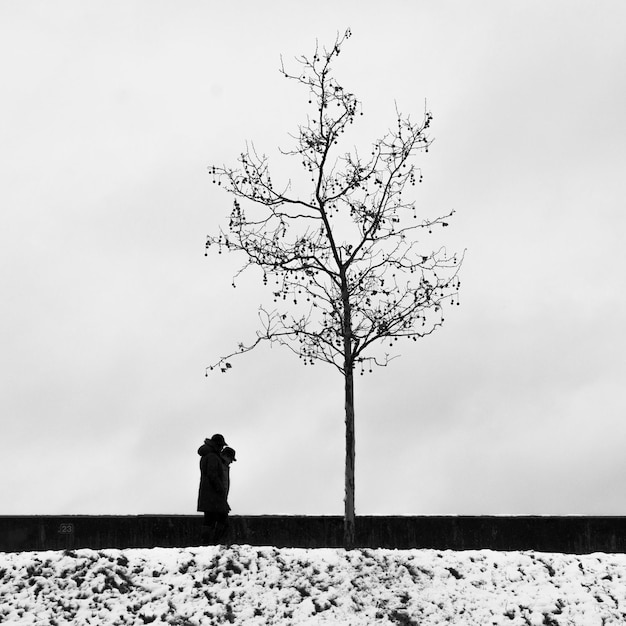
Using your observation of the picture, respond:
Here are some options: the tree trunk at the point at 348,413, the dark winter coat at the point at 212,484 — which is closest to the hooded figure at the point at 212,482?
the dark winter coat at the point at 212,484

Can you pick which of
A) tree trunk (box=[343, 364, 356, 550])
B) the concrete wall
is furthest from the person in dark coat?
tree trunk (box=[343, 364, 356, 550])

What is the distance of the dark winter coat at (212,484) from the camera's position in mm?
19156

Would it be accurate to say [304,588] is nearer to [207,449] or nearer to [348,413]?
[207,449]

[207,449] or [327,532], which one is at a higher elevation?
[207,449]

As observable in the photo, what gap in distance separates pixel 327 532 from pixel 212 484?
11.0ft

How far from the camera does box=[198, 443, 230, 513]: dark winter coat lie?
19156mm

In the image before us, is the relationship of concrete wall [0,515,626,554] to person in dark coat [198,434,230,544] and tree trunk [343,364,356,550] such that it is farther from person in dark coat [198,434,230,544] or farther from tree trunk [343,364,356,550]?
person in dark coat [198,434,230,544]

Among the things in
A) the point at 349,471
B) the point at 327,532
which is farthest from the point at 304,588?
the point at 327,532

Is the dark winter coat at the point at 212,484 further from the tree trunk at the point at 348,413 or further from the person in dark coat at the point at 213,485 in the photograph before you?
the tree trunk at the point at 348,413

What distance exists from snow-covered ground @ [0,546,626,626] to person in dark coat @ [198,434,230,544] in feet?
2.32

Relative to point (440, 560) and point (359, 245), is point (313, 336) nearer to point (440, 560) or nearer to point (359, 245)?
point (359, 245)

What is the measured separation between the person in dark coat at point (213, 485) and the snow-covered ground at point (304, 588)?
706 millimetres

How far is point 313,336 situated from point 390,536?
169 inches

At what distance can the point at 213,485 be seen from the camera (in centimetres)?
1923
